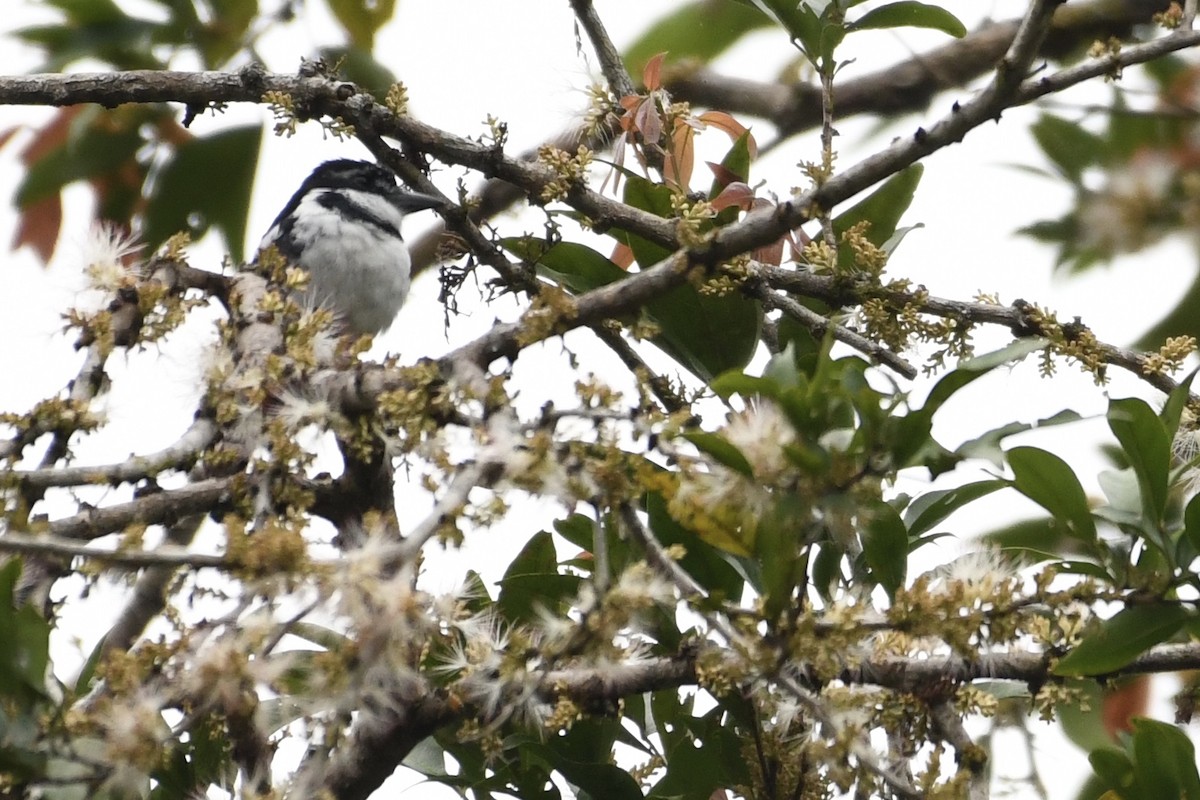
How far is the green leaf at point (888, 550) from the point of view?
161 cm

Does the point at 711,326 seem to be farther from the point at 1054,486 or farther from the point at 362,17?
the point at 362,17

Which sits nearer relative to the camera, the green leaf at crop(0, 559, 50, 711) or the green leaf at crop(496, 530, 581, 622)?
the green leaf at crop(0, 559, 50, 711)

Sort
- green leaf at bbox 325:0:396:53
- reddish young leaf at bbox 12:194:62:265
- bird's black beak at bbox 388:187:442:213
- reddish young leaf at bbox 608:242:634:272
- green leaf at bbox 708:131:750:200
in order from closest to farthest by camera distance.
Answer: green leaf at bbox 708:131:750:200
reddish young leaf at bbox 608:242:634:272
green leaf at bbox 325:0:396:53
reddish young leaf at bbox 12:194:62:265
bird's black beak at bbox 388:187:442:213

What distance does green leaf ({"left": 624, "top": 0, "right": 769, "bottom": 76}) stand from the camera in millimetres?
3453

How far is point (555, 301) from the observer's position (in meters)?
1.62

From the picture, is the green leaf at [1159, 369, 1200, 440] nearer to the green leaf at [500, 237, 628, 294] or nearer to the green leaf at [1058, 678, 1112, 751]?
the green leaf at [500, 237, 628, 294]

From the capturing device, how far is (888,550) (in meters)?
1.62

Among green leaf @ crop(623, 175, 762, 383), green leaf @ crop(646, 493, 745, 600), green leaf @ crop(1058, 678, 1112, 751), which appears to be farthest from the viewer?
green leaf @ crop(1058, 678, 1112, 751)

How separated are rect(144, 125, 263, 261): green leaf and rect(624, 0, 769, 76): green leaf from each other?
0.96m

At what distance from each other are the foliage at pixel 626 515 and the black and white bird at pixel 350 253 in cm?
151

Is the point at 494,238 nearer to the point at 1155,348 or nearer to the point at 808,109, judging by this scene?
the point at 1155,348

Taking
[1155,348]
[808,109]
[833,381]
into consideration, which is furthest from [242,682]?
[808,109]

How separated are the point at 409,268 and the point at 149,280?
218 centimetres

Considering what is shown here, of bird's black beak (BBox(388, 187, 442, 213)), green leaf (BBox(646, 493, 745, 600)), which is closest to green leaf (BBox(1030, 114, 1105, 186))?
green leaf (BBox(646, 493, 745, 600))
